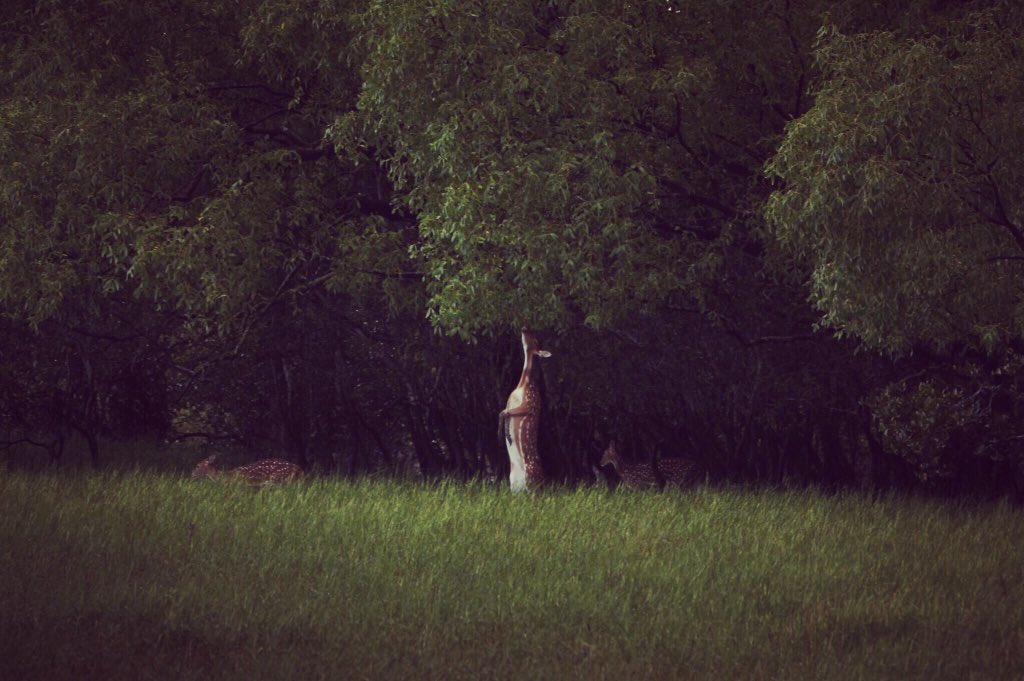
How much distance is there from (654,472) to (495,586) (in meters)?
7.13

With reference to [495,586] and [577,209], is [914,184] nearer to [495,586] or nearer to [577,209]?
[577,209]

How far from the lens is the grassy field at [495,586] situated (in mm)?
9477

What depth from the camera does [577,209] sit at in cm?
1580

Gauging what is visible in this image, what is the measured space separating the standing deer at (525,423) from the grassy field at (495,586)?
106 centimetres

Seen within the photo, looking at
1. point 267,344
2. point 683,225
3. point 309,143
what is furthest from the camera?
point 267,344

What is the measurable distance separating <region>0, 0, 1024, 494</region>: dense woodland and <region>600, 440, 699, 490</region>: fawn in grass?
61 cm

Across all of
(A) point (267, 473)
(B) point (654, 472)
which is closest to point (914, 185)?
Answer: (B) point (654, 472)

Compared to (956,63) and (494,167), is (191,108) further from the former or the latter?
(956,63)

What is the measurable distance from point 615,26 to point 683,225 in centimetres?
328

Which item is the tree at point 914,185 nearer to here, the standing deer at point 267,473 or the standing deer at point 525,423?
the standing deer at point 525,423

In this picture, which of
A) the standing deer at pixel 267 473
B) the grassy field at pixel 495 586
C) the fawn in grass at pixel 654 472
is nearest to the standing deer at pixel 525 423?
the grassy field at pixel 495 586

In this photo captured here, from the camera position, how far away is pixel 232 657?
934cm

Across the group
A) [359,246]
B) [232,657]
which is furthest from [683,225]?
[232,657]

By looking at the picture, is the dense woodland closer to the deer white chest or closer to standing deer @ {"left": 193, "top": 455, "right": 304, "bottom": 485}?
the deer white chest
